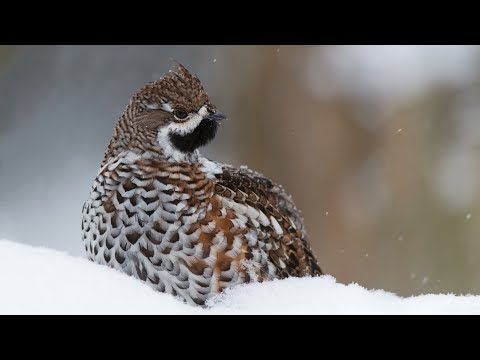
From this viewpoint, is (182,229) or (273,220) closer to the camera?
(182,229)

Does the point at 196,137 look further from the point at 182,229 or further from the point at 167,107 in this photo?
the point at 182,229

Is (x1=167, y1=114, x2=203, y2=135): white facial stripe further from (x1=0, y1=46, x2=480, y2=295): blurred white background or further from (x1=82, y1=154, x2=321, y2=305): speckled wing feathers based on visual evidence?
(x1=0, y1=46, x2=480, y2=295): blurred white background

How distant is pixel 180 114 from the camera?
15.1ft

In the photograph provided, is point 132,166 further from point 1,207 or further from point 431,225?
point 431,225

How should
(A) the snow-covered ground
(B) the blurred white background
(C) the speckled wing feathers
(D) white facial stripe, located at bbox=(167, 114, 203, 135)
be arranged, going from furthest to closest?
1. (B) the blurred white background
2. (D) white facial stripe, located at bbox=(167, 114, 203, 135)
3. (C) the speckled wing feathers
4. (A) the snow-covered ground

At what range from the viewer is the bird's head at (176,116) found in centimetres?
459

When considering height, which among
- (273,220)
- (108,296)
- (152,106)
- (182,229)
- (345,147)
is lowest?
(108,296)

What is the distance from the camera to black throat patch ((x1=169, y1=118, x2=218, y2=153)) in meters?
4.62

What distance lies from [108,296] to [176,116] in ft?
7.01

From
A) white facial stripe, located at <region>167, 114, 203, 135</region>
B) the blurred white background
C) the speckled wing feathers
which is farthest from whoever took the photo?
the blurred white background

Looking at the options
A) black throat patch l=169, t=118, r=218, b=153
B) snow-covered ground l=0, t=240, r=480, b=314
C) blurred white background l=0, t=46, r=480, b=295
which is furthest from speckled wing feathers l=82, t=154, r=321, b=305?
blurred white background l=0, t=46, r=480, b=295

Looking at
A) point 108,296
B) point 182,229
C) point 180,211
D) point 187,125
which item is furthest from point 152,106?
point 108,296

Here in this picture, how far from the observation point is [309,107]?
368 inches

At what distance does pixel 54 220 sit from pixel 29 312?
6.64m
